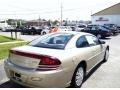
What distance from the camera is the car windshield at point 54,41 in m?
5.11

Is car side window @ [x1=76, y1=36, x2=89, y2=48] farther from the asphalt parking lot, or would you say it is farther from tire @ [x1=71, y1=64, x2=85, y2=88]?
the asphalt parking lot

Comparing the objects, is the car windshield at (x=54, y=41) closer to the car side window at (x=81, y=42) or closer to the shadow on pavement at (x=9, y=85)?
the car side window at (x=81, y=42)

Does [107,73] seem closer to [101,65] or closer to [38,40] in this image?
[101,65]

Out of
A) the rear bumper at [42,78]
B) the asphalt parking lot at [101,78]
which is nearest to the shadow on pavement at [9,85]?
the asphalt parking lot at [101,78]

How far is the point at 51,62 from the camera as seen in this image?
14.2ft

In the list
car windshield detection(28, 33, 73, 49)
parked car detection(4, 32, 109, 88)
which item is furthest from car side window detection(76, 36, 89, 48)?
car windshield detection(28, 33, 73, 49)

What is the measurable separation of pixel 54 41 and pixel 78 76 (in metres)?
1.19

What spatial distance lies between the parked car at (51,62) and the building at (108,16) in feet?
162

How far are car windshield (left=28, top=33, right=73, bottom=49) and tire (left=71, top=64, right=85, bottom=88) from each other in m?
0.74

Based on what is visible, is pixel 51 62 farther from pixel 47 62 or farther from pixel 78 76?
pixel 78 76

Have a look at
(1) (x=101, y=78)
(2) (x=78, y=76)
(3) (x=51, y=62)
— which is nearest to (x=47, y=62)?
(3) (x=51, y=62)

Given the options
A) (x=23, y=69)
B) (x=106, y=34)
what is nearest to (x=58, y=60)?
(x=23, y=69)

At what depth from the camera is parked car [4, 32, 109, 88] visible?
14.0 ft

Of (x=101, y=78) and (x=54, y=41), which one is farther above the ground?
(x=54, y=41)
